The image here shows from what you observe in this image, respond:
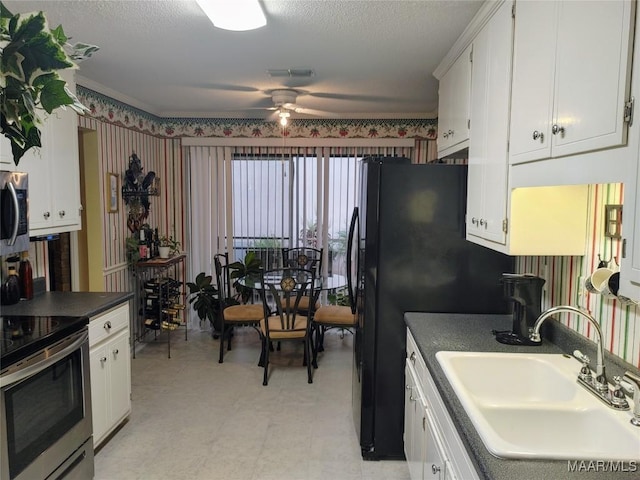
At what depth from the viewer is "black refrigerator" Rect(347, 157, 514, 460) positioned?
2.60 meters

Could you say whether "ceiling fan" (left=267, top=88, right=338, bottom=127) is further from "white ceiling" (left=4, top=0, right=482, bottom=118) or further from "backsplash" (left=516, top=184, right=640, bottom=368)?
"backsplash" (left=516, top=184, right=640, bottom=368)

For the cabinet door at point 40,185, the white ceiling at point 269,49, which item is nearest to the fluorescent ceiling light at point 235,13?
the white ceiling at point 269,49

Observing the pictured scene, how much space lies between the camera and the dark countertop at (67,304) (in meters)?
2.53

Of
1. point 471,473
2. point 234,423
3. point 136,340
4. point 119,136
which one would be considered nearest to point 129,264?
point 136,340

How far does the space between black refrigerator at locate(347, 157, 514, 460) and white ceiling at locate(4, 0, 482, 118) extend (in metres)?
0.73

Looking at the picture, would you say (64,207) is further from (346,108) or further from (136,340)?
(346,108)

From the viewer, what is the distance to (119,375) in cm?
295

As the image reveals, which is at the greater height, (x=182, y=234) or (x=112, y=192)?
(x=112, y=192)

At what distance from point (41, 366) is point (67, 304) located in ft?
2.39

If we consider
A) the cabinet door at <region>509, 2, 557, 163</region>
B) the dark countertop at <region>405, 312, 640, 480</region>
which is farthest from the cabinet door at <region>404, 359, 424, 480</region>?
the cabinet door at <region>509, 2, 557, 163</region>

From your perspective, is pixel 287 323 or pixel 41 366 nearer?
pixel 41 366

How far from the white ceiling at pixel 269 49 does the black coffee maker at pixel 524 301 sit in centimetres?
130

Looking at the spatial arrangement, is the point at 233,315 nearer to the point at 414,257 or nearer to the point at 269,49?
the point at 414,257

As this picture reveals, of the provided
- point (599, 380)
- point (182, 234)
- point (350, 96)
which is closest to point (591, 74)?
point (599, 380)
